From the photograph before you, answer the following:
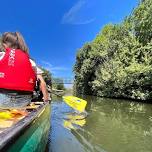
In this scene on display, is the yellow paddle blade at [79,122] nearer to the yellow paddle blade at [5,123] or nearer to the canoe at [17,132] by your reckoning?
the canoe at [17,132]

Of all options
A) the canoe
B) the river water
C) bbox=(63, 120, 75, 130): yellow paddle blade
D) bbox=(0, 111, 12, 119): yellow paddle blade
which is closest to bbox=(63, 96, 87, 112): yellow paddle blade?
the river water

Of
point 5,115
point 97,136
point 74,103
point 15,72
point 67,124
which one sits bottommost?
point 97,136

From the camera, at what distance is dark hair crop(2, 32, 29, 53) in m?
5.22

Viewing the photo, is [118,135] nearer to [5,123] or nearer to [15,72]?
[15,72]

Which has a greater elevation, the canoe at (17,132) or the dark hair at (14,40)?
the dark hair at (14,40)

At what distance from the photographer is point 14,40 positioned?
525cm

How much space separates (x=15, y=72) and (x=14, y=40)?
49 cm

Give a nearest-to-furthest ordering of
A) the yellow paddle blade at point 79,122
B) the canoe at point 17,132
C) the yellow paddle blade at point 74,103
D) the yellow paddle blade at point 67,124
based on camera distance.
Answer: the canoe at point 17,132 → the yellow paddle blade at point 67,124 → the yellow paddle blade at point 79,122 → the yellow paddle blade at point 74,103

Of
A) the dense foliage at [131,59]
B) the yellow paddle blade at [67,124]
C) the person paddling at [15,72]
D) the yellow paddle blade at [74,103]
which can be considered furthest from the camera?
the dense foliage at [131,59]

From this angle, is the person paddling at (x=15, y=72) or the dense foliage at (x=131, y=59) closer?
the person paddling at (x=15, y=72)

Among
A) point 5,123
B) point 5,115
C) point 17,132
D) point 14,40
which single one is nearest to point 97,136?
point 14,40

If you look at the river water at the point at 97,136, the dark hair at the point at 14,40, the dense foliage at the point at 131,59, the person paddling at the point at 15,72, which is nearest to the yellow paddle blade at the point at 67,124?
the river water at the point at 97,136

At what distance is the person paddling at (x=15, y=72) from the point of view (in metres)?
5.07

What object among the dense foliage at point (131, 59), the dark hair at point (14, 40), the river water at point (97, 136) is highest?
the dense foliage at point (131, 59)
